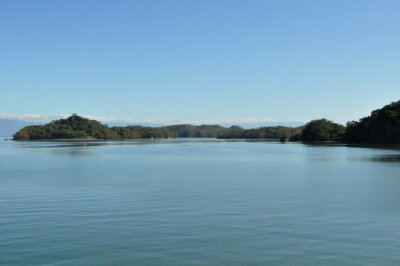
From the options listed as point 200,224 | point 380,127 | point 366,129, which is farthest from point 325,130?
point 200,224

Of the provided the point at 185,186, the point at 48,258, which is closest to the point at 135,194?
the point at 185,186

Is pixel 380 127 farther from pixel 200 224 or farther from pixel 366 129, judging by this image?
pixel 200 224

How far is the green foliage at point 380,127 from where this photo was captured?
105m

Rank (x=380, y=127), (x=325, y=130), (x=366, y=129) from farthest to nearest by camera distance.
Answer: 1. (x=325, y=130)
2. (x=366, y=129)
3. (x=380, y=127)

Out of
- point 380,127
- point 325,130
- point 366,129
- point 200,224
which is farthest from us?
point 325,130

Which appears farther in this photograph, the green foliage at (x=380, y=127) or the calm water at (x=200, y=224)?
the green foliage at (x=380, y=127)

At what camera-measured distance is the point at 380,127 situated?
110000mm

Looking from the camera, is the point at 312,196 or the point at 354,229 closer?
the point at 354,229

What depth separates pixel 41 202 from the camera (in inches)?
784

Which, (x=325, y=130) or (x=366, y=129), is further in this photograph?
(x=325, y=130)

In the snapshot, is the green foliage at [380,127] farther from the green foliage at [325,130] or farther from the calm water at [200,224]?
the calm water at [200,224]

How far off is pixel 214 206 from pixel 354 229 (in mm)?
6557

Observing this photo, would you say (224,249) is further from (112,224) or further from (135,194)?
(135,194)

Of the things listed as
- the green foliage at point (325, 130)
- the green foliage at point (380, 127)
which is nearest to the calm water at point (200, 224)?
the green foliage at point (380, 127)
